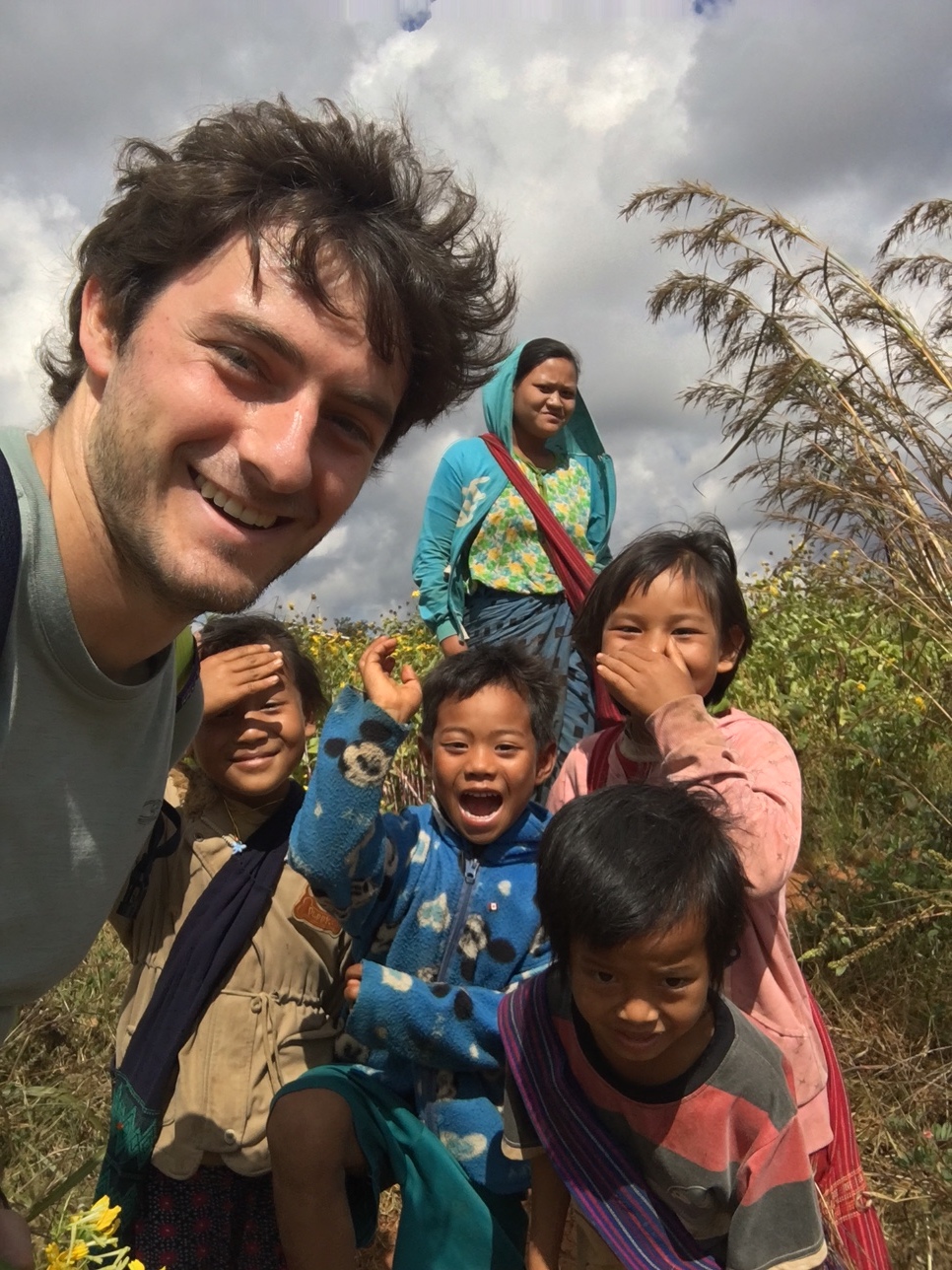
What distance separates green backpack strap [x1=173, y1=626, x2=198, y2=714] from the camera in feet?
6.37

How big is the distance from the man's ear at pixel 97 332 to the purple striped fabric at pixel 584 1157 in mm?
1376

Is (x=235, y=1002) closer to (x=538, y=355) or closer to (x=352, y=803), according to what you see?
(x=352, y=803)

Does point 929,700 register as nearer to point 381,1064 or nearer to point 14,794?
point 381,1064

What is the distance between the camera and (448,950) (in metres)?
2.16

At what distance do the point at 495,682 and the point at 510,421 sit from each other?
6.44ft

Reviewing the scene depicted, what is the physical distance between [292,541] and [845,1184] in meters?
1.55

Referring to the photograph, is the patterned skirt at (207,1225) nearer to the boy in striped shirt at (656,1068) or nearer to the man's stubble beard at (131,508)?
the boy in striped shirt at (656,1068)

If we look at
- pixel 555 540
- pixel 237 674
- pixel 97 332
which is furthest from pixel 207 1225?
pixel 555 540

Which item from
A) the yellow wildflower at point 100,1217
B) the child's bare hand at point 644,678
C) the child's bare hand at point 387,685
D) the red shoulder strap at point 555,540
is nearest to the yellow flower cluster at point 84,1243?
the yellow wildflower at point 100,1217

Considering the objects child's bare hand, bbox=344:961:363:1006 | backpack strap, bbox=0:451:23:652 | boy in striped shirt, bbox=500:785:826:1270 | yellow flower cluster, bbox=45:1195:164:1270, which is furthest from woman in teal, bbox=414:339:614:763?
yellow flower cluster, bbox=45:1195:164:1270

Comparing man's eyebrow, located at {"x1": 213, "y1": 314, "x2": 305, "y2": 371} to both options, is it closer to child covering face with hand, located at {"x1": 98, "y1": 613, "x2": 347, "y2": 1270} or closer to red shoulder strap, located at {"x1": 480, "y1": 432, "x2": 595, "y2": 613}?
child covering face with hand, located at {"x1": 98, "y1": 613, "x2": 347, "y2": 1270}

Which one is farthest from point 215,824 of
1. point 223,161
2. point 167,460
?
point 223,161

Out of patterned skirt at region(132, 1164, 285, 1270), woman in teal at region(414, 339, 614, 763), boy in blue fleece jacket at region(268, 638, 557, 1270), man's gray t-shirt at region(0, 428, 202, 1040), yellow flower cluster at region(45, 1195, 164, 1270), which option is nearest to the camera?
yellow flower cluster at region(45, 1195, 164, 1270)

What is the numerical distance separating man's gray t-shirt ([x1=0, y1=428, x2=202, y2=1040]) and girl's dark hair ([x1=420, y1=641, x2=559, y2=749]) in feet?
2.37
